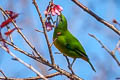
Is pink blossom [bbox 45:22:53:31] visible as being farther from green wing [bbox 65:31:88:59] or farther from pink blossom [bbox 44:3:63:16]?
green wing [bbox 65:31:88:59]

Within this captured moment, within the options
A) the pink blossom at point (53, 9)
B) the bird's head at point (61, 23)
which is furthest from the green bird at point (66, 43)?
the pink blossom at point (53, 9)

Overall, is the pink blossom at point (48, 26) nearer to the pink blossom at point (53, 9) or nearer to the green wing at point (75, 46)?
the pink blossom at point (53, 9)

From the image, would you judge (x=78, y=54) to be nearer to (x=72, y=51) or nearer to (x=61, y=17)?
(x=72, y=51)

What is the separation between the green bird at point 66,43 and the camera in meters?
2.51

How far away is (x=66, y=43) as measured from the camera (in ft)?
8.39

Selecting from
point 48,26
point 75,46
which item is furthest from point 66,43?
point 48,26

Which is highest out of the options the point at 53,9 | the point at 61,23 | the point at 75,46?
the point at 53,9

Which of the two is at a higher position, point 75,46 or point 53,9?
point 53,9

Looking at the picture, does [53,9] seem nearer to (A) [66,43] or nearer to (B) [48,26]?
(B) [48,26]

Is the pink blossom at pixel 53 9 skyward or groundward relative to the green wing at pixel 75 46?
skyward

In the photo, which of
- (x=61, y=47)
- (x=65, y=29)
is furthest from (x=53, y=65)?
(x=65, y=29)

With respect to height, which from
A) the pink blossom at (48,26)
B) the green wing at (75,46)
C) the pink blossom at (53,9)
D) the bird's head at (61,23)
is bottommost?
the green wing at (75,46)

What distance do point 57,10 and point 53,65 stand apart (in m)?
0.41

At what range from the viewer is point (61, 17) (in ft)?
8.33
